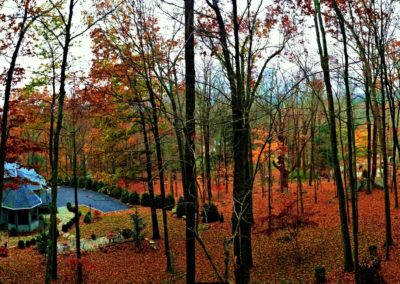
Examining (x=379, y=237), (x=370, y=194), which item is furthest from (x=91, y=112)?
(x=370, y=194)

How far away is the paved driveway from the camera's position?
1211 inches

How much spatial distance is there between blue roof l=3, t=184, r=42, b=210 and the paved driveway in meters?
3.77

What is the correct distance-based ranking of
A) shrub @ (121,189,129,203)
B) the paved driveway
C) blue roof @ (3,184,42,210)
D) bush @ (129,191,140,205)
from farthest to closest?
shrub @ (121,189,129,203)
bush @ (129,191,140,205)
the paved driveway
blue roof @ (3,184,42,210)

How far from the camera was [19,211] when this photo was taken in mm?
25094

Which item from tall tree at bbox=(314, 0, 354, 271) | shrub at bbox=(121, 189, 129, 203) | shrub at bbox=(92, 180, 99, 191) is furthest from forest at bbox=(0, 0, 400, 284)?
shrub at bbox=(92, 180, 99, 191)

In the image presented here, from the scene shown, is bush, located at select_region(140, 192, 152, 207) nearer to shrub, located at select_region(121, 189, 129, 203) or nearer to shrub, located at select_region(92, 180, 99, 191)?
shrub, located at select_region(121, 189, 129, 203)

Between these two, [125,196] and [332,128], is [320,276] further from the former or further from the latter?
[125,196]

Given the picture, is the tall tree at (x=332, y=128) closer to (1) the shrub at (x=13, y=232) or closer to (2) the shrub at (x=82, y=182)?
(1) the shrub at (x=13, y=232)

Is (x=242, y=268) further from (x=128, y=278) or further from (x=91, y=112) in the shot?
(x=91, y=112)

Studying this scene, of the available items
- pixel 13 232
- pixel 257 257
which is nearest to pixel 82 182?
pixel 13 232

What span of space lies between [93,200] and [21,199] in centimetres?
515

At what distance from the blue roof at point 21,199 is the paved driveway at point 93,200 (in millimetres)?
3774

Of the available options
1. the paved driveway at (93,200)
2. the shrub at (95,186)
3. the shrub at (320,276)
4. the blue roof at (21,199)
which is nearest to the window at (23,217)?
the blue roof at (21,199)

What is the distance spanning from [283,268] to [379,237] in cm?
A: 449
